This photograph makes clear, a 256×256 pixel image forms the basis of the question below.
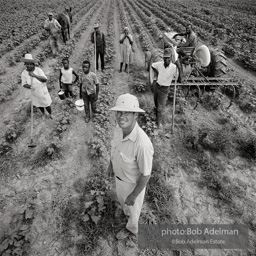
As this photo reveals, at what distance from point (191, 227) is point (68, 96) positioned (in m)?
4.91

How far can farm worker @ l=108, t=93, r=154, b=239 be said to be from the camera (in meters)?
2.03

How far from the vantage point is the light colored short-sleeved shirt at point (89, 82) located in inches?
177

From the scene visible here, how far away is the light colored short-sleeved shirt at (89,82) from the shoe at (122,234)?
3.11 metres

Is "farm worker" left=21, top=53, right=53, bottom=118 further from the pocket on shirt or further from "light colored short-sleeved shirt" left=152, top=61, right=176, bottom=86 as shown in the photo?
the pocket on shirt

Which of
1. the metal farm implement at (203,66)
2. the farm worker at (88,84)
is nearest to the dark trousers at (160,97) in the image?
the metal farm implement at (203,66)

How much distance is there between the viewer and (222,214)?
130 inches

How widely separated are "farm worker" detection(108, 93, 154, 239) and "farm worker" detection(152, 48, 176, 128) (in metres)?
2.54

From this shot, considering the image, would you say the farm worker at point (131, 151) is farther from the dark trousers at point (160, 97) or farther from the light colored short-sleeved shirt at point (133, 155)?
the dark trousers at point (160, 97)

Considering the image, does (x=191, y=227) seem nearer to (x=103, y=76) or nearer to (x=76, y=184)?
(x=76, y=184)

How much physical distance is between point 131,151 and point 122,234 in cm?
165

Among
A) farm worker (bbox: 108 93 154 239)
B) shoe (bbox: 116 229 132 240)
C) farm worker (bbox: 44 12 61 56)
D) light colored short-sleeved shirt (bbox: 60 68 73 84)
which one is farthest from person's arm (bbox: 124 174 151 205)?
farm worker (bbox: 44 12 61 56)

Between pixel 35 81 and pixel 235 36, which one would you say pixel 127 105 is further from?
pixel 235 36

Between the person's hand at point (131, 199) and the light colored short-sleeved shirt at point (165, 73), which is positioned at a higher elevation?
the light colored short-sleeved shirt at point (165, 73)

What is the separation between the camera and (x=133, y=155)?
212cm
